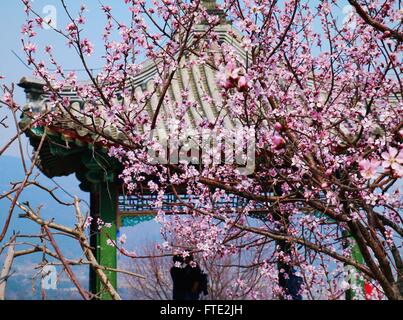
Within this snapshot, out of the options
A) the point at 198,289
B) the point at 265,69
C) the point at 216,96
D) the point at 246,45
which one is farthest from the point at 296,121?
the point at 216,96

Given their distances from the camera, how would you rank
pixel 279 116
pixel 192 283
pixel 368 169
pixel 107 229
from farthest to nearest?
pixel 107 229 → pixel 192 283 → pixel 279 116 → pixel 368 169

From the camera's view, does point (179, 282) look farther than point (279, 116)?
Yes

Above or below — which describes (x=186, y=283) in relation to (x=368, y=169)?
above

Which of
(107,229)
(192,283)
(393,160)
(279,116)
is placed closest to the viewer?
(393,160)

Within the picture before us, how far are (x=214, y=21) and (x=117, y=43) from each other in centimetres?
99

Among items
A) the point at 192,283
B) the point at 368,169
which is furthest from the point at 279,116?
the point at 192,283

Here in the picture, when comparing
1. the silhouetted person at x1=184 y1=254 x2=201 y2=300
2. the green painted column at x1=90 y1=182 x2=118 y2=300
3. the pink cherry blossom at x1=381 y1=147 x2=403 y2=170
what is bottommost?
the pink cherry blossom at x1=381 y1=147 x2=403 y2=170

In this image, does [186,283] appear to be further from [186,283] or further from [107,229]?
[107,229]

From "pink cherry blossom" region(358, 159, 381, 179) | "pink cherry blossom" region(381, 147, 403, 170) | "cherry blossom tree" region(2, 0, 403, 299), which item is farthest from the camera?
"cherry blossom tree" region(2, 0, 403, 299)

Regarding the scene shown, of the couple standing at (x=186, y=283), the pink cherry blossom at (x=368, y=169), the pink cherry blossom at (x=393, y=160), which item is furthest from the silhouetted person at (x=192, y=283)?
the pink cherry blossom at (x=393, y=160)

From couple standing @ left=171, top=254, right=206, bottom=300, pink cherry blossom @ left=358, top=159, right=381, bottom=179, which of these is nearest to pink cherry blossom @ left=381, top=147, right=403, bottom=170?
pink cherry blossom @ left=358, top=159, right=381, bottom=179

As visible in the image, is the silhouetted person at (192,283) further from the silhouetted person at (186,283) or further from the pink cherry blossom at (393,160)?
the pink cherry blossom at (393,160)

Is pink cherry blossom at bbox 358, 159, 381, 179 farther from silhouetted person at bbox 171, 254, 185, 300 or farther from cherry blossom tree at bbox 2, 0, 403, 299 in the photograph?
silhouetted person at bbox 171, 254, 185, 300
